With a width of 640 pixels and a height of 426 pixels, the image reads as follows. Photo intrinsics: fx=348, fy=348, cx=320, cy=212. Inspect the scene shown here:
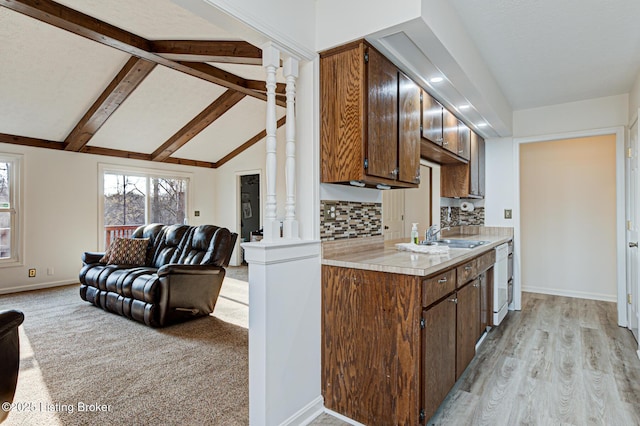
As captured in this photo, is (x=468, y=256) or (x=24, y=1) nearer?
(x=468, y=256)

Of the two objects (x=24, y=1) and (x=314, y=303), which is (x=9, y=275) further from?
(x=314, y=303)

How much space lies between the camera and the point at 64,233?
5.47 meters

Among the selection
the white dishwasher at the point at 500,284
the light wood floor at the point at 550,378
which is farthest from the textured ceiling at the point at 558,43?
the light wood floor at the point at 550,378

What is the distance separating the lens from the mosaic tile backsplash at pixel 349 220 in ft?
6.93

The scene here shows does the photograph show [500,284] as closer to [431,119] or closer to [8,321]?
[431,119]

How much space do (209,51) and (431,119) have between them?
2.31 m

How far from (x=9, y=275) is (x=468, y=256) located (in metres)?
6.04

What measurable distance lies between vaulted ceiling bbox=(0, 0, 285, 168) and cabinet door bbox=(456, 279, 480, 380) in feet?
8.54

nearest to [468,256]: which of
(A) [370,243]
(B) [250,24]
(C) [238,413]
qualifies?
(A) [370,243]

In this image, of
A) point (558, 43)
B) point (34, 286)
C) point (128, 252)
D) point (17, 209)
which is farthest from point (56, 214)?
point (558, 43)

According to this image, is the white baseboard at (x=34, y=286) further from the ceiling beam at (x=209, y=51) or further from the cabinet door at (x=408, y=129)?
the cabinet door at (x=408, y=129)

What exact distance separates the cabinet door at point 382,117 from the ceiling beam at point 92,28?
2723 mm

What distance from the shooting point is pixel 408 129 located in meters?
2.42

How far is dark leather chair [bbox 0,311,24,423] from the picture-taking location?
153 cm
